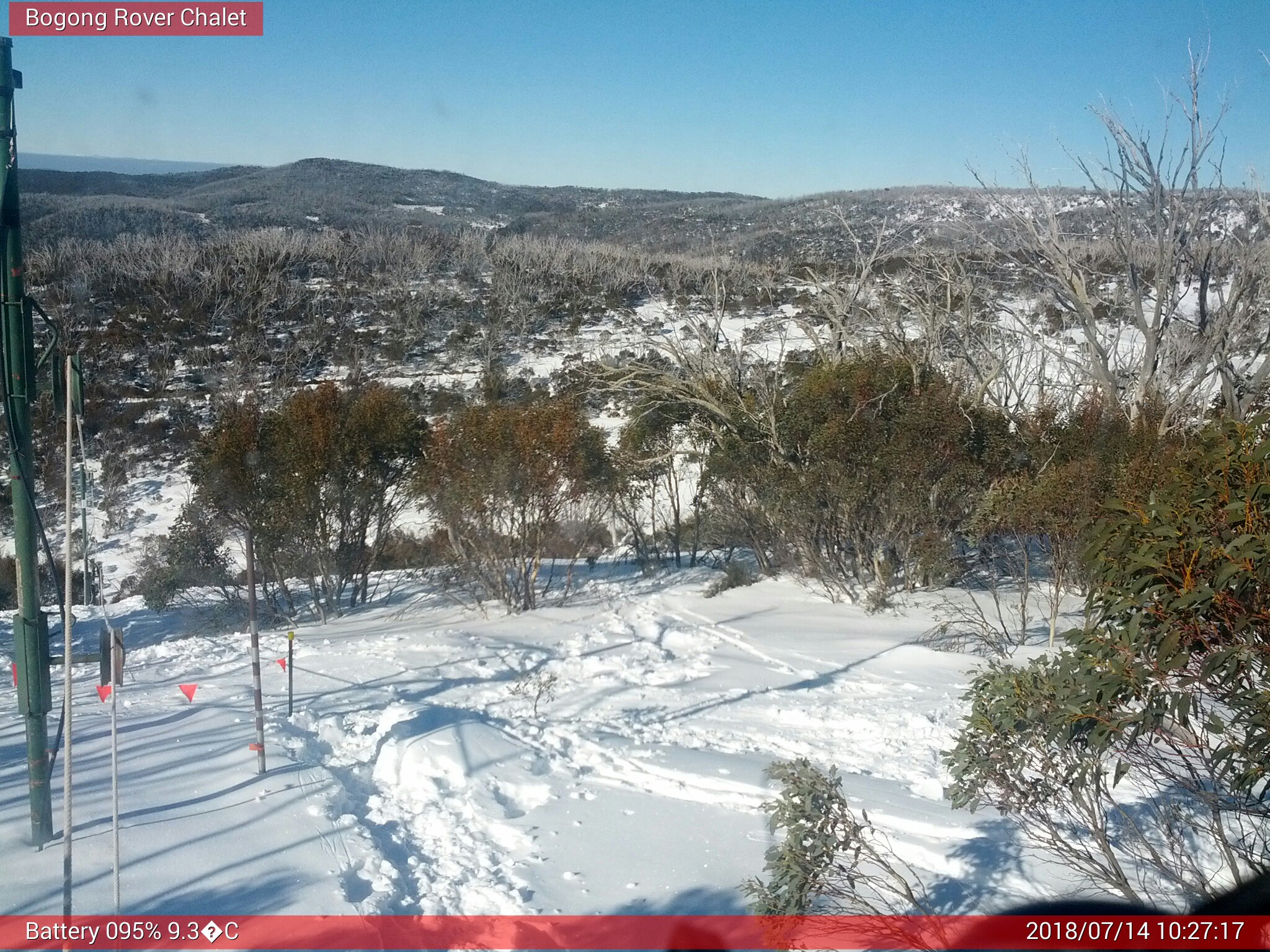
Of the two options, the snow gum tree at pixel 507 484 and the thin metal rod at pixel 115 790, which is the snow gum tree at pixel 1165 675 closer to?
the thin metal rod at pixel 115 790

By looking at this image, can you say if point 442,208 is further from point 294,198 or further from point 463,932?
point 463,932

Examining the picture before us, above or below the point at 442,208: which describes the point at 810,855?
below

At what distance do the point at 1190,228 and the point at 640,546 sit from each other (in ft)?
33.4


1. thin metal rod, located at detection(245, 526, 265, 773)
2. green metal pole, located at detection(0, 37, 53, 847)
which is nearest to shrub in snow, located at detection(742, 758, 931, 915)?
thin metal rod, located at detection(245, 526, 265, 773)

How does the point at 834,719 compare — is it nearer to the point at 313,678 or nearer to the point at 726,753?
the point at 726,753

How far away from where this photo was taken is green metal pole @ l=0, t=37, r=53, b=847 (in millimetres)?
4227

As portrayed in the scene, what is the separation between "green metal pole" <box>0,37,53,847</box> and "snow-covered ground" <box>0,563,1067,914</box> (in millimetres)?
393

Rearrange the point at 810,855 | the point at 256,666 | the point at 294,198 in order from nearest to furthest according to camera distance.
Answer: the point at 810,855 → the point at 256,666 → the point at 294,198

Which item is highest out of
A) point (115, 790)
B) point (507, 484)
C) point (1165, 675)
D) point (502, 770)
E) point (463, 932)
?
point (1165, 675)

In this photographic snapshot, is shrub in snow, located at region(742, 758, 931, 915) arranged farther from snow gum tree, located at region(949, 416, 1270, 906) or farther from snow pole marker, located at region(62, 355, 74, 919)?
snow pole marker, located at region(62, 355, 74, 919)

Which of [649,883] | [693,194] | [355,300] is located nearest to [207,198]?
[355,300]

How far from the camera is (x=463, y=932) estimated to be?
409cm

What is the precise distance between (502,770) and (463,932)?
1943mm

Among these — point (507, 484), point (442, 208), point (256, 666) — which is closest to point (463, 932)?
point (256, 666)
